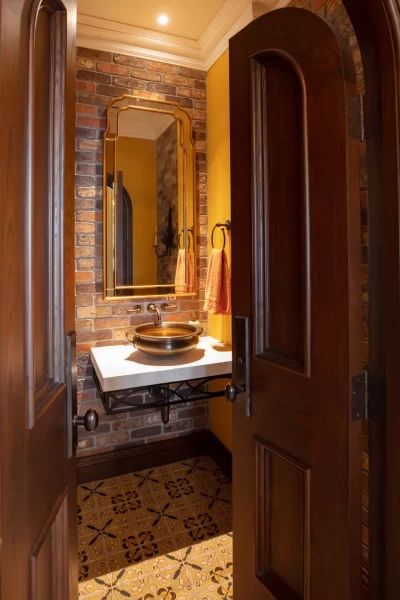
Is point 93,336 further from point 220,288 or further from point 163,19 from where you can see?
point 163,19

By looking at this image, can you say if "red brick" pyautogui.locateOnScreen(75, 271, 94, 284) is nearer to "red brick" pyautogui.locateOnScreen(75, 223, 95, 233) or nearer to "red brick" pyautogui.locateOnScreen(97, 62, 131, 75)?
"red brick" pyautogui.locateOnScreen(75, 223, 95, 233)

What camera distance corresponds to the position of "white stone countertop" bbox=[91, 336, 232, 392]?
1.77m

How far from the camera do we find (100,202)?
2291 mm

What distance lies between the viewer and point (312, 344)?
93cm

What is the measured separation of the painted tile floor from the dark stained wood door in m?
0.89

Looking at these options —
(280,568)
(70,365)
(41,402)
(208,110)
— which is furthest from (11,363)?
(208,110)

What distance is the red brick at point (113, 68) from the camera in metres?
2.26

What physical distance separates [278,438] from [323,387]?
0.25 metres

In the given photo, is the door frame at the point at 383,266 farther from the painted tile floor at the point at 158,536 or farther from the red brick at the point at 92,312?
the red brick at the point at 92,312

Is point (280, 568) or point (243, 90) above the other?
point (243, 90)

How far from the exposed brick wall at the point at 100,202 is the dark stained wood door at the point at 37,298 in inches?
57.3

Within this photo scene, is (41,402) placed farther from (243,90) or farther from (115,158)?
(115,158)

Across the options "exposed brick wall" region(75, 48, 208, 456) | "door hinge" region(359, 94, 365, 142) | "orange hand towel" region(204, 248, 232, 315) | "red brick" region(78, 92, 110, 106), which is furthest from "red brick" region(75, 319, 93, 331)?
"door hinge" region(359, 94, 365, 142)

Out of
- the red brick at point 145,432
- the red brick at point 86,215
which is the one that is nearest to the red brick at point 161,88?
the red brick at point 86,215
